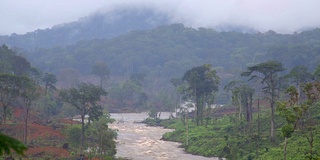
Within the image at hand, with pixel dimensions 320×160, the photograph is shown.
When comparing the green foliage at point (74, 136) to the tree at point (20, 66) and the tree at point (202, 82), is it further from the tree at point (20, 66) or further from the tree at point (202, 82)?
the tree at point (20, 66)

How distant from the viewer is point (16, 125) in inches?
1887

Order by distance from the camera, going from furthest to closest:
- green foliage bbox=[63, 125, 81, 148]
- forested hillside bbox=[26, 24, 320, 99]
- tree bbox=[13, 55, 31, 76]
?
1. forested hillside bbox=[26, 24, 320, 99]
2. tree bbox=[13, 55, 31, 76]
3. green foliage bbox=[63, 125, 81, 148]

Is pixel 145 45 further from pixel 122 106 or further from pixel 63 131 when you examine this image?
pixel 63 131

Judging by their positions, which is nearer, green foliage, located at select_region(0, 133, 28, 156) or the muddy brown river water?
green foliage, located at select_region(0, 133, 28, 156)

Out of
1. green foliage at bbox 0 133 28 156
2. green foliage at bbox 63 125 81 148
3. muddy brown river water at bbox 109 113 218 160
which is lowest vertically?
muddy brown river water at bbox 109 113 218 160

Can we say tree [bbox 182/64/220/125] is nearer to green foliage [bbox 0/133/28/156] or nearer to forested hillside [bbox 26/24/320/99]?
green foliage [bbox 0/133/28/156]

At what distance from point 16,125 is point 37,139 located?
5015 mm

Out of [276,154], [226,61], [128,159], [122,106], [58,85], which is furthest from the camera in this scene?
[226,61]

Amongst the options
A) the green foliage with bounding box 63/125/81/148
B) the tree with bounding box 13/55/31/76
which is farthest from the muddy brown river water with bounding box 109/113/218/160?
the tree with bounding box 13/55/31/76

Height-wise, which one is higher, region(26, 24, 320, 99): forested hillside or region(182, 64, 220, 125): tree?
region(26, 24, 320, 99): forested hillside

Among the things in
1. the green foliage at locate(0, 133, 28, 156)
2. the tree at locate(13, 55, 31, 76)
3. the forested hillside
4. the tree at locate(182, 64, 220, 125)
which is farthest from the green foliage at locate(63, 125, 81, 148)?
the forested hillside

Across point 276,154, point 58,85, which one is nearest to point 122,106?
point 58,85

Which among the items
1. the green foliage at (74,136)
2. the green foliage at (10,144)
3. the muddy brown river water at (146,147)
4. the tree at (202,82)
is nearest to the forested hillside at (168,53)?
the tree at (202,82)

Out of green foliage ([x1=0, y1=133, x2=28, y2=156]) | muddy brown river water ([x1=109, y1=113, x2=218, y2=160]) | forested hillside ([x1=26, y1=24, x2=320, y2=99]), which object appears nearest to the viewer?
green foliage ([x1=0, y1=133, x2=28, y2=156])
